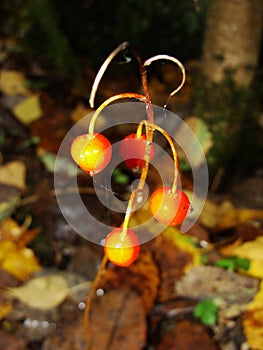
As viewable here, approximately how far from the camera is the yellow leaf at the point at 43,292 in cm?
158

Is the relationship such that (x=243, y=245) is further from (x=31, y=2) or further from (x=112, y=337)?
(x=31, y=2)

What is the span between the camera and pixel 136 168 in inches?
42.8

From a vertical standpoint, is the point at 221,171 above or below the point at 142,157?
below

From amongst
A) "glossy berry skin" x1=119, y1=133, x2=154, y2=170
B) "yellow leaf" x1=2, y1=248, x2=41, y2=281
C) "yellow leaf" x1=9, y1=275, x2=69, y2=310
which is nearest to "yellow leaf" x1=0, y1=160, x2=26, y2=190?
"yellow leaf" x1=2, y1=248, x2=41, y2=281

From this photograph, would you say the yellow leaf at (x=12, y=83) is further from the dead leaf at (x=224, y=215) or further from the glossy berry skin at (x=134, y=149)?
the glossy berry skin at (x=134, y=149)

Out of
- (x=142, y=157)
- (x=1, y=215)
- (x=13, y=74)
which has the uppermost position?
(x=142, y=157)

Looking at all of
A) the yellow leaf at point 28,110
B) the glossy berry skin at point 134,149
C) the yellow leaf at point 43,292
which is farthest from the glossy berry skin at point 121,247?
the yellow leaf at point 28,110

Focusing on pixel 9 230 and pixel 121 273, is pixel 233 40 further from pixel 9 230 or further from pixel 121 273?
pixel 9 230

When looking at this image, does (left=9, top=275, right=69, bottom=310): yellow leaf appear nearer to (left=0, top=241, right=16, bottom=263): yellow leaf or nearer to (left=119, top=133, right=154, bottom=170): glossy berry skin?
(left=0, top=241, right=16, bottom=263): yellow leaf

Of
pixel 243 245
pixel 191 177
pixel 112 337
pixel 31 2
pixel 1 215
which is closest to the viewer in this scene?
pixel 112 337

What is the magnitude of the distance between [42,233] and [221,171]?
73cm

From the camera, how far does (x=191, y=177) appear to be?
189 cm

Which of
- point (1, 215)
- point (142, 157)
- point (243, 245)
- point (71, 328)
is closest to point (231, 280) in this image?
point (243, 245)

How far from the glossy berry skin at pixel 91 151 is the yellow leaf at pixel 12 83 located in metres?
1.36
